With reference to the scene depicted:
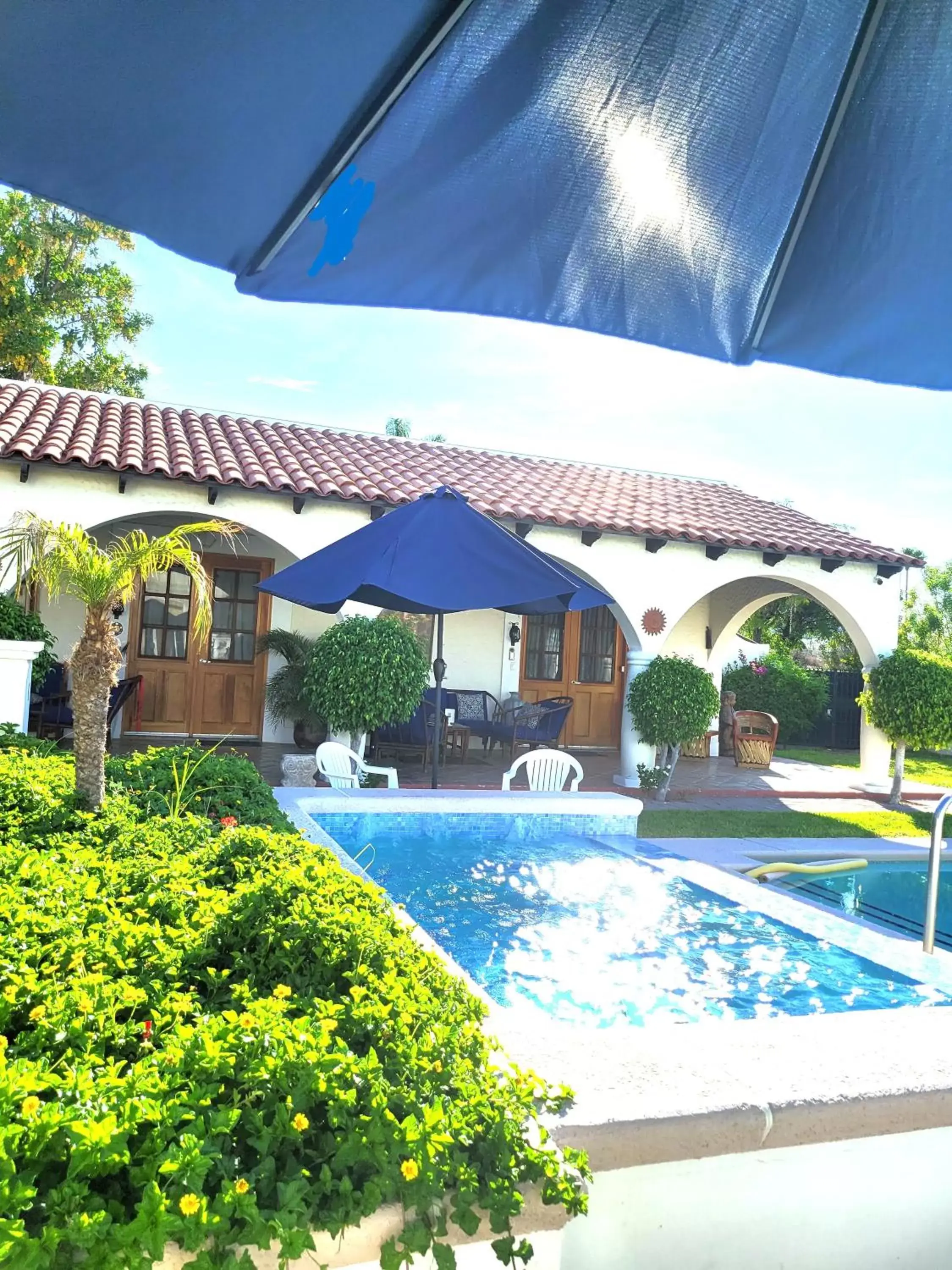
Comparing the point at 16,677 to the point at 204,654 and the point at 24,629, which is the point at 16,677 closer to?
the point at 24,629

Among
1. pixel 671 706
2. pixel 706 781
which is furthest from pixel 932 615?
pixel 671 706

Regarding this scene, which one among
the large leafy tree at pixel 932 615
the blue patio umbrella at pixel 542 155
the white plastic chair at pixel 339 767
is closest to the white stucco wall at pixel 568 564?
the white plastic chair at pixel 339 767

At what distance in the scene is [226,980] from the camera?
2.79 meters

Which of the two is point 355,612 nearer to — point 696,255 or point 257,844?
point 257,844

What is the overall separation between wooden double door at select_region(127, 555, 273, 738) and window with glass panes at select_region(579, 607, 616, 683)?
525 cm

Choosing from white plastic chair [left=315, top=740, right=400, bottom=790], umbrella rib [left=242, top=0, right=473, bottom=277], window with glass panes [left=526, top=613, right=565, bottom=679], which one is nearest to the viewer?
umbrella rib [left=242, top=0, right=473, bottom=277]


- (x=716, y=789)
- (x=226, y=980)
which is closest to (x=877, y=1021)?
(x=226, y=980)

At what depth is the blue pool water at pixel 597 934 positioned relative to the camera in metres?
4.60

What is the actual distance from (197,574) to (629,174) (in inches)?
142

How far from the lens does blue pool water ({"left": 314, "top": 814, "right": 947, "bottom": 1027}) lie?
460cm

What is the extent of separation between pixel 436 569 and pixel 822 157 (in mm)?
4756

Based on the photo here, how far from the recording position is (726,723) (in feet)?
59.8

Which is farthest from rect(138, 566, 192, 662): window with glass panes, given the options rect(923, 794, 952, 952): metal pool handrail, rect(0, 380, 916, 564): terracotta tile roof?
rect(923, 794, 952, 952): metal pool handrail

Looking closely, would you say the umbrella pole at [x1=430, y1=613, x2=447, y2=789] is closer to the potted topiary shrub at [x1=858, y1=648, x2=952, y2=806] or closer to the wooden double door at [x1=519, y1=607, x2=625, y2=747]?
the potted topiary shrub at [x1=858, y1=648, x2=952, y2=806]
